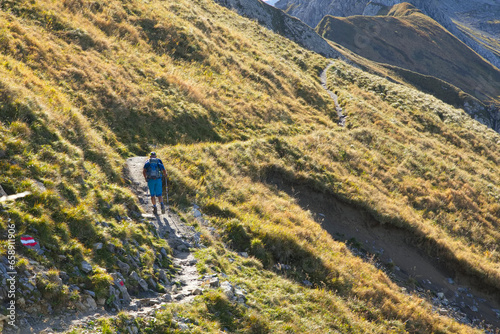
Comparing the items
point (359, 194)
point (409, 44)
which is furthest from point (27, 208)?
point (409, 44)

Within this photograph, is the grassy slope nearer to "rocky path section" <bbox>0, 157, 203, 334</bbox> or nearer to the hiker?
the hiker

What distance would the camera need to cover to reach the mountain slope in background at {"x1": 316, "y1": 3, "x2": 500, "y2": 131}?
140000mm

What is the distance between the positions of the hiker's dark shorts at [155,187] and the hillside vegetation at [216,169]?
91cm

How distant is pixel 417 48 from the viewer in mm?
153625

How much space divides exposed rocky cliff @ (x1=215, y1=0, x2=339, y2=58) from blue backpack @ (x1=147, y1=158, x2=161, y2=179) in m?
53.3

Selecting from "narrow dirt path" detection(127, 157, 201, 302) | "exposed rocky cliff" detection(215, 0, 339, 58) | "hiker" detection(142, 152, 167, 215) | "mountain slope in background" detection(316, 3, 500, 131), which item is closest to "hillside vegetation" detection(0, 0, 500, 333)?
"narrow dirt path" detection(127, 157, 201, 302)

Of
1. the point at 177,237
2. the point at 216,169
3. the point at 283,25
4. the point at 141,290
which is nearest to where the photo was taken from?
the point at 141,290

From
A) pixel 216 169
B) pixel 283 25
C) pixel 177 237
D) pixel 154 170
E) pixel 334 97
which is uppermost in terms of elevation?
pixel 283 25

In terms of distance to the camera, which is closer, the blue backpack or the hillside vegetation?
the hillside vegetation

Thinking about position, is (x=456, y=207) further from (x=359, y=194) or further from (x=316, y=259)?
(x=316, y=259)

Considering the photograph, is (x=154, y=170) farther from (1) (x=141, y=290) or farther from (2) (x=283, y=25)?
(2) (x=283, y=25)

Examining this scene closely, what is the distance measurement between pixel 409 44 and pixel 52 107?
582 feet

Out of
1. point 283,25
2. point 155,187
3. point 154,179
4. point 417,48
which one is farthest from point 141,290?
point 417,48

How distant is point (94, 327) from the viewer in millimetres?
6023
